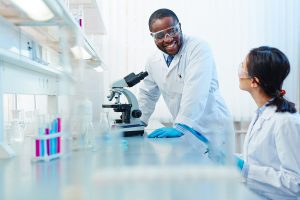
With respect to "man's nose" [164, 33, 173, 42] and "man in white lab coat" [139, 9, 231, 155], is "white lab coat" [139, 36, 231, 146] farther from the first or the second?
"man's nose" [164, 33, 173, 42]

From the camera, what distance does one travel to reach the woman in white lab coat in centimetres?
129

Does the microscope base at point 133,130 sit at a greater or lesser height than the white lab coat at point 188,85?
lesser

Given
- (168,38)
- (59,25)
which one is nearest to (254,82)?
(168,38)

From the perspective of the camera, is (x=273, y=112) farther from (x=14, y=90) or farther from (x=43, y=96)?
(x=43, y=96)

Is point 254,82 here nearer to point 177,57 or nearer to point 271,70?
point 271,70

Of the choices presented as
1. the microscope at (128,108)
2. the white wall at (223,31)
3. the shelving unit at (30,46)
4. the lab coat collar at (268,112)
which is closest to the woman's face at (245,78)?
the lab coat collar at (268,112)

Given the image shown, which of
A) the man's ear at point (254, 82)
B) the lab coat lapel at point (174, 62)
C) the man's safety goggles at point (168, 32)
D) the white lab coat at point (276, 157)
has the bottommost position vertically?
the white lab coat at point (276, 157)

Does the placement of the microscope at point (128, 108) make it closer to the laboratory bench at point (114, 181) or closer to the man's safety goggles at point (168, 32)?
the man's safety goggles at point (168, 32)

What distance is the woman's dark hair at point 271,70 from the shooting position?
1530mm

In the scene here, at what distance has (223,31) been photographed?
3221mm

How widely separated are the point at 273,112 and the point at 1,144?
4.19ft

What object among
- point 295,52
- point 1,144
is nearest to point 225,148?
point 1,144

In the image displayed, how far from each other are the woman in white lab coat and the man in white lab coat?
25 centimetres

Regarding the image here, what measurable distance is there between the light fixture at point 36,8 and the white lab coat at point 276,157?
41.4 inches
